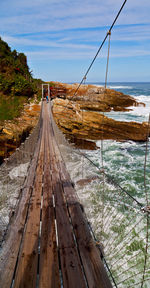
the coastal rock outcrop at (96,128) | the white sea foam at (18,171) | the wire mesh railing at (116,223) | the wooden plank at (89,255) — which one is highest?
the coastal rock outcrop at (96,128)

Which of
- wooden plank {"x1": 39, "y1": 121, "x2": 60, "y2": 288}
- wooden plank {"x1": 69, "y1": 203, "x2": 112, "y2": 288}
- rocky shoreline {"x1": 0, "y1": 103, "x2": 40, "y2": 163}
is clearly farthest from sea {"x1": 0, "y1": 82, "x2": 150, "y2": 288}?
rocky shoreline {"x1": 0, "y1": 103, "x2": 40, "y2": 163}

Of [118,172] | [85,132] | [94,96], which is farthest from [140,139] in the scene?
[94,96]

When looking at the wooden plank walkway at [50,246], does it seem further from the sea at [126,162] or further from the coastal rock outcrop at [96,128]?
the coastal rock outcrop at [96,128]

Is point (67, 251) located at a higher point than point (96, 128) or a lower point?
lower

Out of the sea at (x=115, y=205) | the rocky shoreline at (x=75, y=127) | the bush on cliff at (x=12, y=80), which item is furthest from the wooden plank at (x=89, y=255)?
the bush on cliff at (x=12, y=80)

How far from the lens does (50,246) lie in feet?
6.25

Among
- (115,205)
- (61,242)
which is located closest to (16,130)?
(115,205)

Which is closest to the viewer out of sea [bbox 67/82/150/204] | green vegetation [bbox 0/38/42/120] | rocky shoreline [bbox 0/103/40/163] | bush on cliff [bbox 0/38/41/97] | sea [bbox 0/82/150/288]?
sea [bbox 0/82/150/288]

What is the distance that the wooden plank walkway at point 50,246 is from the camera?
62.1 inches

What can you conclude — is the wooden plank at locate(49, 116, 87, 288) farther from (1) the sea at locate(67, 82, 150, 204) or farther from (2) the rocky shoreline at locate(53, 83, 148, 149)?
(2) the rocky shoreline at locate(53, 83, 148, 149)

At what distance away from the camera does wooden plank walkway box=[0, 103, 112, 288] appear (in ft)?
5.18

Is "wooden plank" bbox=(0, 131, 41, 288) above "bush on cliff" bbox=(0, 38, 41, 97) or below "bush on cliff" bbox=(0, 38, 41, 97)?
below

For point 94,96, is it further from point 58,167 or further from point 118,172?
point 58,167

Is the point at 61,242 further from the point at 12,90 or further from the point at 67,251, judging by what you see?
the point at 12,90
